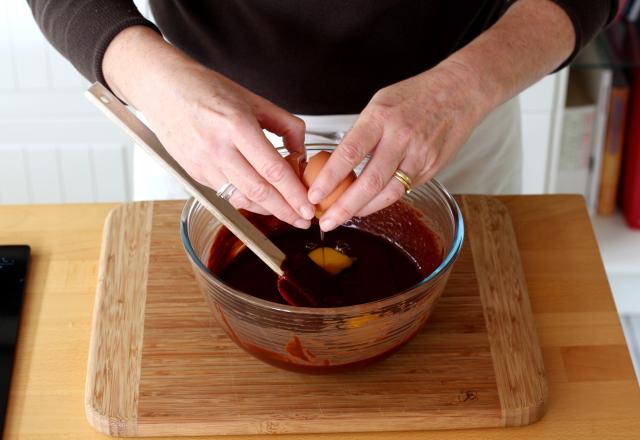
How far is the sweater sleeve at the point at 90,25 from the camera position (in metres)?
1.11

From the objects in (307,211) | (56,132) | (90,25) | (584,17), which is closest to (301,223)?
(307,211)

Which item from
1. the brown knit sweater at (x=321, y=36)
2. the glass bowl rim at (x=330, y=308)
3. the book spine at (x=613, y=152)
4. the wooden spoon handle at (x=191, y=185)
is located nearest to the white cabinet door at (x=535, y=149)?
the book spine at (x=613, y=152)

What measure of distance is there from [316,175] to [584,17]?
500 millimetres

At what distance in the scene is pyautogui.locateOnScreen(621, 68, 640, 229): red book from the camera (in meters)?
2.05

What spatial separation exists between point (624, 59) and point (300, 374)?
133cm

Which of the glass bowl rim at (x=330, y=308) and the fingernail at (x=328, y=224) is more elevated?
the fingernail at (x=328, y=224)

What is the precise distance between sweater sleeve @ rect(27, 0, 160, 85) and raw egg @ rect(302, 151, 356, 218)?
12.2 inches

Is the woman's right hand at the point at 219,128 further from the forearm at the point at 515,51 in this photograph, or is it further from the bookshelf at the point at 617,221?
the bookshelf at the point at 617,221

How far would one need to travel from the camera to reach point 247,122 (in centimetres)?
91

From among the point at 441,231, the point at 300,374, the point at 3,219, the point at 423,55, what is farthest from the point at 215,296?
the point at 423,55

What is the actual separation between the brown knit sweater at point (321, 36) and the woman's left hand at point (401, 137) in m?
0.24

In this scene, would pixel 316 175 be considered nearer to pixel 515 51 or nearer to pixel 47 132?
pixel 515 51

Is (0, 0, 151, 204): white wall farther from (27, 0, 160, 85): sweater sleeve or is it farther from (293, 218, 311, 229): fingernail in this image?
(293, 218, 311, 229): fingernail

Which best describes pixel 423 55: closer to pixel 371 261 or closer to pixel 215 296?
pixel 371 261
